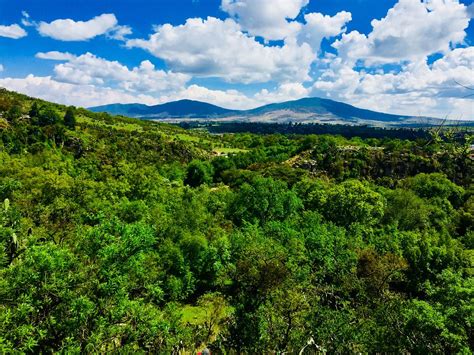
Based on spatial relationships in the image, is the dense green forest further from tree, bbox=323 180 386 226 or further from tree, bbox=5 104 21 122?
tree, bbox=5 104 21 122

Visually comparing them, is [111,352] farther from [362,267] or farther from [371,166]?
[371,166]

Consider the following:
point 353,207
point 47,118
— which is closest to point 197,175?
point 353,207

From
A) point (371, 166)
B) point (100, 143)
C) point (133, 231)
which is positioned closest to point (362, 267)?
point (133, 231)

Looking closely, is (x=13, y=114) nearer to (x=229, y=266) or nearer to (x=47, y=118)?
(x=47, y=118)

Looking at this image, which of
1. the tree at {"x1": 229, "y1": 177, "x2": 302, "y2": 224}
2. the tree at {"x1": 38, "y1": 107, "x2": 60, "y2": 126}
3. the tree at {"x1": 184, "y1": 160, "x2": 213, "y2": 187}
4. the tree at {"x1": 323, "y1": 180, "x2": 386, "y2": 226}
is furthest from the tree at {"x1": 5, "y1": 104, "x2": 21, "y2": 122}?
the tree at {"x1": 323, "y1": 180, "x2": 386, "y2": 226}

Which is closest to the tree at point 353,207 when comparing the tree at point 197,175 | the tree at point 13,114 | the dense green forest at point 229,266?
the dense green forest at point 229,266
